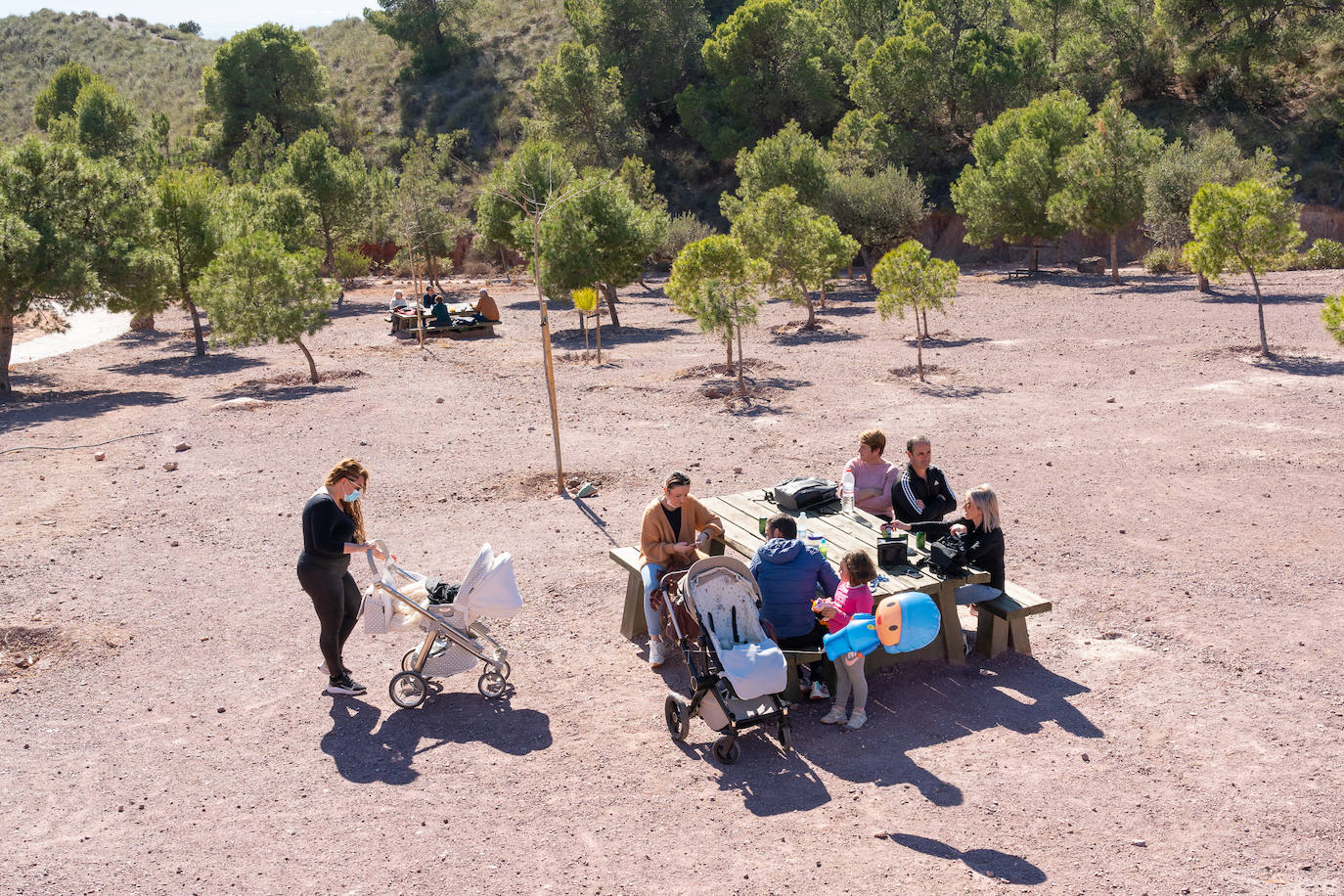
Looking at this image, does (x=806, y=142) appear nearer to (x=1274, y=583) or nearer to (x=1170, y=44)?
(x=1170, y=44)

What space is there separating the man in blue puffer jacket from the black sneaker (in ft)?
9.31

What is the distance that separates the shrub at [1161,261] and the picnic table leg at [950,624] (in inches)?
1201

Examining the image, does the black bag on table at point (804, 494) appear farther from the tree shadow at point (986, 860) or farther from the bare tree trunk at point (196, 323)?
the bare tree trunk at point (196, 323)

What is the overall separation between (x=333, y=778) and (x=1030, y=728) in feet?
13.5

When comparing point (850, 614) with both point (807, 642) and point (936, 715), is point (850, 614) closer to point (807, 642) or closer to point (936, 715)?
point (807, 642)

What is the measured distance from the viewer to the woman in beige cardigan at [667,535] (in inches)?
282

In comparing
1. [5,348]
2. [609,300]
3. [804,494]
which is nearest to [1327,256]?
[609,300]

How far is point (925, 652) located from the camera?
7.19 meters

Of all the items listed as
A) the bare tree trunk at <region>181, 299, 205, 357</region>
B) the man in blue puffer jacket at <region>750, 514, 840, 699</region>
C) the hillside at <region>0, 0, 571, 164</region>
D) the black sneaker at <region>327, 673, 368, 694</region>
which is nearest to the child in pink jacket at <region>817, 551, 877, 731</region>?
the man in blue puffer jacket at <region>750, 514, 840, 699</region>

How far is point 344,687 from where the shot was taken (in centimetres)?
704

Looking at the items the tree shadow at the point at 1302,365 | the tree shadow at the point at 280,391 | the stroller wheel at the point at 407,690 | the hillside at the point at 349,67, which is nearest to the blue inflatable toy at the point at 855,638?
the stroller wheel at the point at 407,690

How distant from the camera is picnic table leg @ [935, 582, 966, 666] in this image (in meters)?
6.88

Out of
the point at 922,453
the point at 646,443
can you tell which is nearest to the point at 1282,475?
the point at 922,453

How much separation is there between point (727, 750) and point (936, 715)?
144cm
